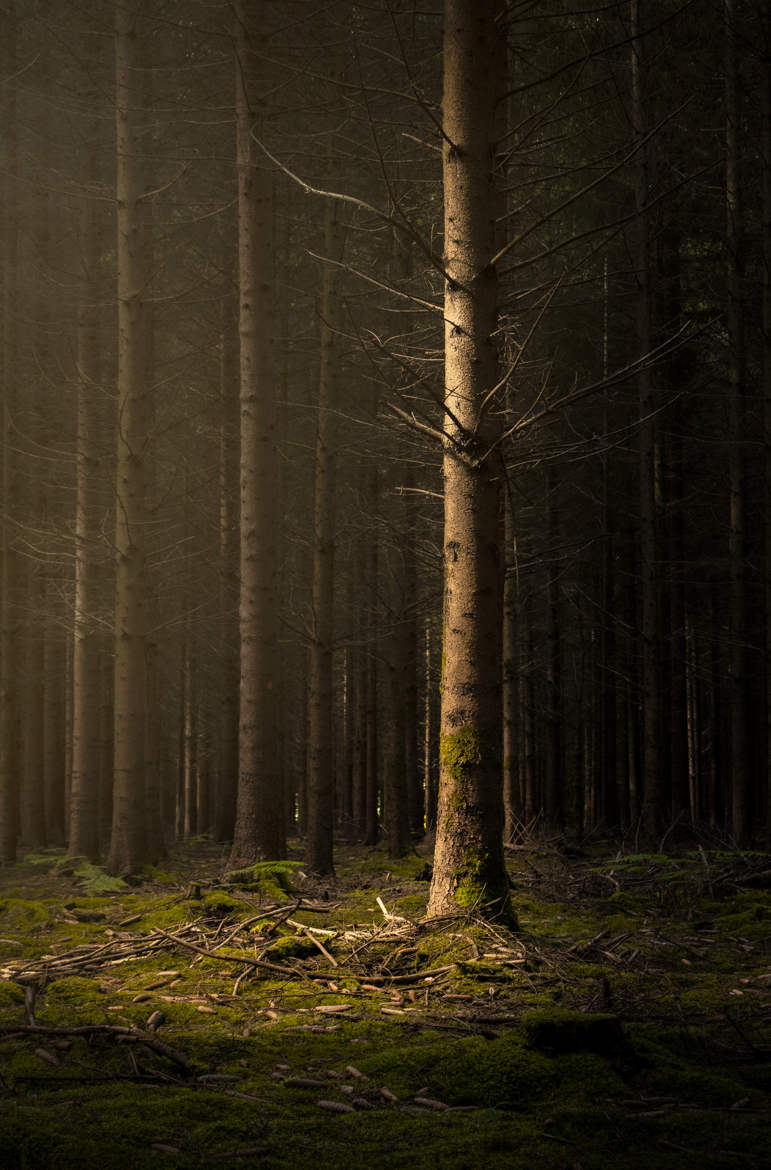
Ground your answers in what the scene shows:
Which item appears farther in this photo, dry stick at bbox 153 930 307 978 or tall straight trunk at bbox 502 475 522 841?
tall straight trunk at bbox 502 475 522 841

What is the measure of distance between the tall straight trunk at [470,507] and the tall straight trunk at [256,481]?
446cm

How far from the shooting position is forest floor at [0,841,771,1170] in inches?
Answer: 124

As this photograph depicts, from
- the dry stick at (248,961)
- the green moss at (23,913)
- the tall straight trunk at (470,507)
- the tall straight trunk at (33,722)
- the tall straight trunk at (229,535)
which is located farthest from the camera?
the tall straight trunk at (33,722)

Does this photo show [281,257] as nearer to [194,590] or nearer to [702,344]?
[194,590]

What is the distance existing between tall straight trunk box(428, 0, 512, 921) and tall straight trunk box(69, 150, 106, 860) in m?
7.95

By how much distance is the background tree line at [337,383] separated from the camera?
10.5 meters

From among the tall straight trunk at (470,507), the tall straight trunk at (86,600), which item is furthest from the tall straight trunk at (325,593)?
the tall straight trunk at (470,507)

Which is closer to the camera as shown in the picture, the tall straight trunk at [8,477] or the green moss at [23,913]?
the green moss at [23,913]

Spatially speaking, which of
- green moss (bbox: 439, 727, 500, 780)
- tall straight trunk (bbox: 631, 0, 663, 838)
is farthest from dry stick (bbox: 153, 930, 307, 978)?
tall straight trunk (bbox: 631, 0, 663, 838)

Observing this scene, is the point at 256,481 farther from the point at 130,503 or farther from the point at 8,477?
the point at 8,477

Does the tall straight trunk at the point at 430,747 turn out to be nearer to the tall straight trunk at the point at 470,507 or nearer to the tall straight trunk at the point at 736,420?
the tall straight trunk at the point at 736,420

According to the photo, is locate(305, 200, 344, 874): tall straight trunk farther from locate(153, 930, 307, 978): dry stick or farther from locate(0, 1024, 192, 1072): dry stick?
locate(0, 1024, 192, 1072): dry stick

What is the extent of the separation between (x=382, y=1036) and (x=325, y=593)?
8093mm

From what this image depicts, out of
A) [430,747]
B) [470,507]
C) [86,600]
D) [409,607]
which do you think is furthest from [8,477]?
[430,747]
